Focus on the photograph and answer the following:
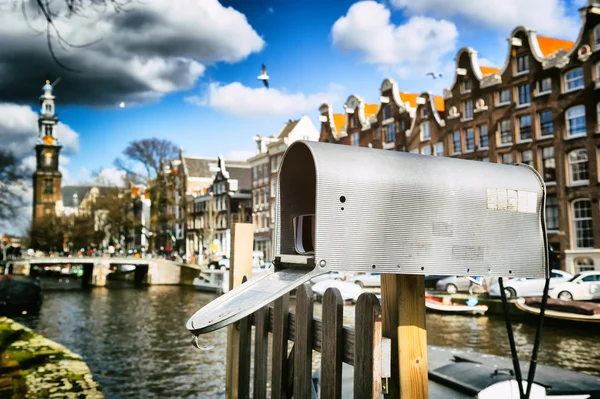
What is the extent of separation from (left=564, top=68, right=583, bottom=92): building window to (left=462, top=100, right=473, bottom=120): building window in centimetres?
696

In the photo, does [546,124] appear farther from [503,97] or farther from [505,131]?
[503,97]

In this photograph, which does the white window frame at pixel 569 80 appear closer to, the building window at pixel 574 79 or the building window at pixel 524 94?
the building window at pixel 574 79

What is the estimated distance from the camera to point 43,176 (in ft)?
371

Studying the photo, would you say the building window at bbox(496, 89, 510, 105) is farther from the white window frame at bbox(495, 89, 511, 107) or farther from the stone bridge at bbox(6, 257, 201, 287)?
the stone bridge at bbox(6, 257, 201, 287)

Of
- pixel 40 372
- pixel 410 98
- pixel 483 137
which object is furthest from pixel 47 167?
pixel 40 372

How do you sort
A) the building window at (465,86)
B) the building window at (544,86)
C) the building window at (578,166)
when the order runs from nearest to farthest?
the building window at (578,166)
the building window at (544,86)
the building window at (465,86)

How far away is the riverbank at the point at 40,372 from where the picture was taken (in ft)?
24.4

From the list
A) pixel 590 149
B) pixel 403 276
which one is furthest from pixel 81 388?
pixel 590 149

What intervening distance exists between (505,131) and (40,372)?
31372mm

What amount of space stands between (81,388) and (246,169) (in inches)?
2427

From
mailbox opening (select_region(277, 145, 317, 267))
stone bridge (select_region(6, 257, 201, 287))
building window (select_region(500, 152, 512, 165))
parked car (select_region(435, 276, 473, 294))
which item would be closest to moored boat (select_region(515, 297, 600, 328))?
parked car (select_region(435, 276, 473, 294))

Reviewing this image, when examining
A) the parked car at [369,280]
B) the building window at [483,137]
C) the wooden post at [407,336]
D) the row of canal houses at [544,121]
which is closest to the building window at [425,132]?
the row of canal houses at [544,121]

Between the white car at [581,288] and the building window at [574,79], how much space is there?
12.6m

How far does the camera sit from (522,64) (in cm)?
3372
